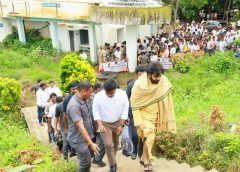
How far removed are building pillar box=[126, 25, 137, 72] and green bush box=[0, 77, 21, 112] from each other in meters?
5.80

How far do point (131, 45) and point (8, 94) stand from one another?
6.36 meters

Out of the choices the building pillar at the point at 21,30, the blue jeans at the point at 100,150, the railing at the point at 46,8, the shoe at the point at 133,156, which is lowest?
the shoe at the point at 133,156

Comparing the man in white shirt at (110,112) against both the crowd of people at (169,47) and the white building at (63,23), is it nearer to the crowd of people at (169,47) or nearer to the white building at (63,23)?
the crowd of people at (169,47)

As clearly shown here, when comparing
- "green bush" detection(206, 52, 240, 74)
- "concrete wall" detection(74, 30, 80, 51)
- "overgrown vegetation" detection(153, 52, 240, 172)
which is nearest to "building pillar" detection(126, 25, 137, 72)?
"overgrown vegetation" detection(153, 52, 240, 172)

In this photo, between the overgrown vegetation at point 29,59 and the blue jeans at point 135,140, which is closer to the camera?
the blue jeans at point 135,140

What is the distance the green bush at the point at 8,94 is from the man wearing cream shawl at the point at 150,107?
756cm

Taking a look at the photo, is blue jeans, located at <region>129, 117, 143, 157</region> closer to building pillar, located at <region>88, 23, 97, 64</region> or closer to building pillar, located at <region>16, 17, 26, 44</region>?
building pillar, located at <region>88, 23, 97, 64</region>

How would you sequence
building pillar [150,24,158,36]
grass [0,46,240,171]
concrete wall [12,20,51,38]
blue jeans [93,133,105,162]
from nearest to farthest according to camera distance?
blue jeans [93,133,105,162]
grass [0,46,240,171]
concrete wall [12,20,51,38]
building pillar [150,24,158,36]

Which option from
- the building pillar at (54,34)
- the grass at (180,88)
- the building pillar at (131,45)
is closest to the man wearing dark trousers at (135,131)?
the grass at (180,88)

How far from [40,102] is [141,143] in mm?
5077

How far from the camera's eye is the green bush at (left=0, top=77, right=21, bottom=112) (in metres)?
11.5

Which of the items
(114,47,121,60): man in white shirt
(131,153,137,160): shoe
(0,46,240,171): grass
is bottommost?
(0,46,240,171): grass

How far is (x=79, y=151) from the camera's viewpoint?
16.0 feet

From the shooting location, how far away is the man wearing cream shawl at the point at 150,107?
4.89 metres
